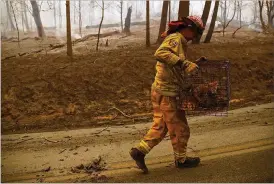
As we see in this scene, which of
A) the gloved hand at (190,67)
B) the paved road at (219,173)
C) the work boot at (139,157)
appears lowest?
the paved road at (219,173)

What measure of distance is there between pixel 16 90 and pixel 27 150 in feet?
10.5

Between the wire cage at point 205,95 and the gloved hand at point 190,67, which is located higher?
the gloved hand at point 190,67

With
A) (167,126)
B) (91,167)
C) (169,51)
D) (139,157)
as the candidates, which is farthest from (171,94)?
(91,167)

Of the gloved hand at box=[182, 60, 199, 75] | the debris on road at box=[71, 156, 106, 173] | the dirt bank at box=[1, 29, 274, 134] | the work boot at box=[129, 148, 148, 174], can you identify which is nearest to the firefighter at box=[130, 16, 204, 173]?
the work boot at box=[129, 148, 148, 174]

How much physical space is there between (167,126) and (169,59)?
37.1 inches

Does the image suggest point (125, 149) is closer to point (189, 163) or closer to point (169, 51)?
point (189, 163)

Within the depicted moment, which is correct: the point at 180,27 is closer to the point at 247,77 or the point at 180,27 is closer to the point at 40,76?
the point at 40,76

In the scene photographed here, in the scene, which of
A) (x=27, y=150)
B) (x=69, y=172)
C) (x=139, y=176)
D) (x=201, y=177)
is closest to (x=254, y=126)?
(x=201, y=177)

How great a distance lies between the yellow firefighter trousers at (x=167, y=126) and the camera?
14.3 ft

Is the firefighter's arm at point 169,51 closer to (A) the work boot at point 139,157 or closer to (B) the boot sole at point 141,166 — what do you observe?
(A) the work boot at point 139,157

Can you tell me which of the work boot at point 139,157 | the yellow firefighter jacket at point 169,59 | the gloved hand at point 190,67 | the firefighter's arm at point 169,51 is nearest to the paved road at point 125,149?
the work boot at point 139,157

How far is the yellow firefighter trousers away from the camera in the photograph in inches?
171

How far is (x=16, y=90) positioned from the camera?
8539 millimetres

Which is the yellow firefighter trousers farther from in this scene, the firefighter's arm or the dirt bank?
the dirt bank
